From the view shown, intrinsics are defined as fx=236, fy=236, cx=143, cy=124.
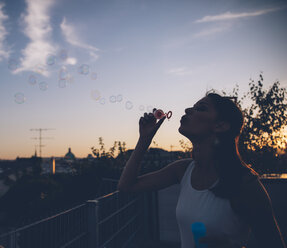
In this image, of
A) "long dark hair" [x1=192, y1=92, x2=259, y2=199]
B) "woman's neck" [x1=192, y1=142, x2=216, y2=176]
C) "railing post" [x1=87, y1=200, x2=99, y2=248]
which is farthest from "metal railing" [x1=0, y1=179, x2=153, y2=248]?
"long dark hair" [x1=192, y1=92, x2=259, y2=199]

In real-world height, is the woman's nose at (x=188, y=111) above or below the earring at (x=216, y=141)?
above

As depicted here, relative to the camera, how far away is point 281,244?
3.44 feet

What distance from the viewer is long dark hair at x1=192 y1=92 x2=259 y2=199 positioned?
3.90ft

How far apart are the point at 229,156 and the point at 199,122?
0.27 metres

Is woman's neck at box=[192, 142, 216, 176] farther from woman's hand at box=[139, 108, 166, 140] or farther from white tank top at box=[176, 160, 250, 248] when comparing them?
woman's hand at box=[139, 108, 166, 140]

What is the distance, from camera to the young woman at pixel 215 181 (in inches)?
42.5

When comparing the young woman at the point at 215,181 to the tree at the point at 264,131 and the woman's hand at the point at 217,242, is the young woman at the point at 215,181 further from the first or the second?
the tree at the point at 264,131

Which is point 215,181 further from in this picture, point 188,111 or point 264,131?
point 264,131

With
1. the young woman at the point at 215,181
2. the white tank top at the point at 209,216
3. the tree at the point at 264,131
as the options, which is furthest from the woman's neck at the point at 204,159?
the tree at the point at 264,131

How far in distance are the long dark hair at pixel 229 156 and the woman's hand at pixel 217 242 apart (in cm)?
23

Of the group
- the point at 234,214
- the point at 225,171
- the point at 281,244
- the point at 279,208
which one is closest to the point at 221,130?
the point at 225,171

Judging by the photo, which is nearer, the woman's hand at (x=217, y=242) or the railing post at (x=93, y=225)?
the woman's hand at (x=217, y=242)

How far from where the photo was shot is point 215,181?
4.35ft

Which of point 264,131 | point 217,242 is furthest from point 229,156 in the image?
point 264,131
